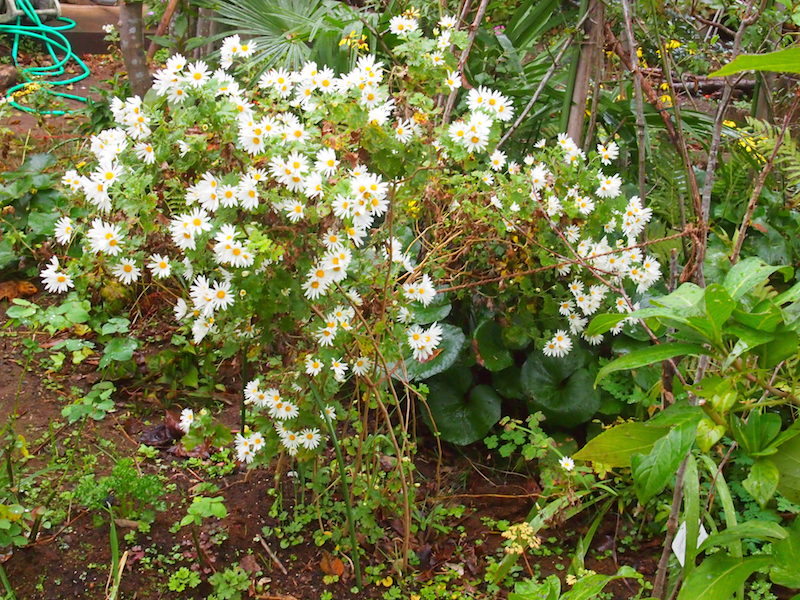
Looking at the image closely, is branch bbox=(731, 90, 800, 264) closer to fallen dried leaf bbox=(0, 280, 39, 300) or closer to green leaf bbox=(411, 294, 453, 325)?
green leaf bbox=(411, 294, 453, 325)

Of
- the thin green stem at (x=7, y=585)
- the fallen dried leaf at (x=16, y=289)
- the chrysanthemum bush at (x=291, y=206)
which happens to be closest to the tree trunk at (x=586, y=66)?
the chrysanthemum bush at (x=291, y=206)

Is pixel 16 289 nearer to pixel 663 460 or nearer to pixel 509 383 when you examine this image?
Result: pixel 509 383

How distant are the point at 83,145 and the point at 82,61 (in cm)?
306

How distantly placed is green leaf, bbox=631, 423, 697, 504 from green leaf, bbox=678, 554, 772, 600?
0.23 meters

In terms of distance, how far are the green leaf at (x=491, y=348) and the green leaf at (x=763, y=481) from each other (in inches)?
59.6

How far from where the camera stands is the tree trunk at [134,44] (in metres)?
3.86

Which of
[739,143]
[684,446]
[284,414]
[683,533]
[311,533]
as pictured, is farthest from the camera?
[739,143]

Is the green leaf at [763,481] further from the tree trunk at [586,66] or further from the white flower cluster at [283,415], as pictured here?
the tree trunk at [586,66]

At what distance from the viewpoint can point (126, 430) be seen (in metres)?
2.93

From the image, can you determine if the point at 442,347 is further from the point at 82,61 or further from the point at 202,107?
the point at 82,61

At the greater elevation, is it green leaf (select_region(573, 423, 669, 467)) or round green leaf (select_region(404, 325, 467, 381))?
green leaf (select_region(573, 423, 669, 467))

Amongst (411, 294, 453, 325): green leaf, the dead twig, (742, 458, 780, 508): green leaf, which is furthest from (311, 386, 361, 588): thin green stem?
(742, 458, 780, 508): green leaf

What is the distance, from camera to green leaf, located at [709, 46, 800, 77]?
0.94 m

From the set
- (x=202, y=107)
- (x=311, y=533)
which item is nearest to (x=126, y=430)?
(x=311, y=533)
